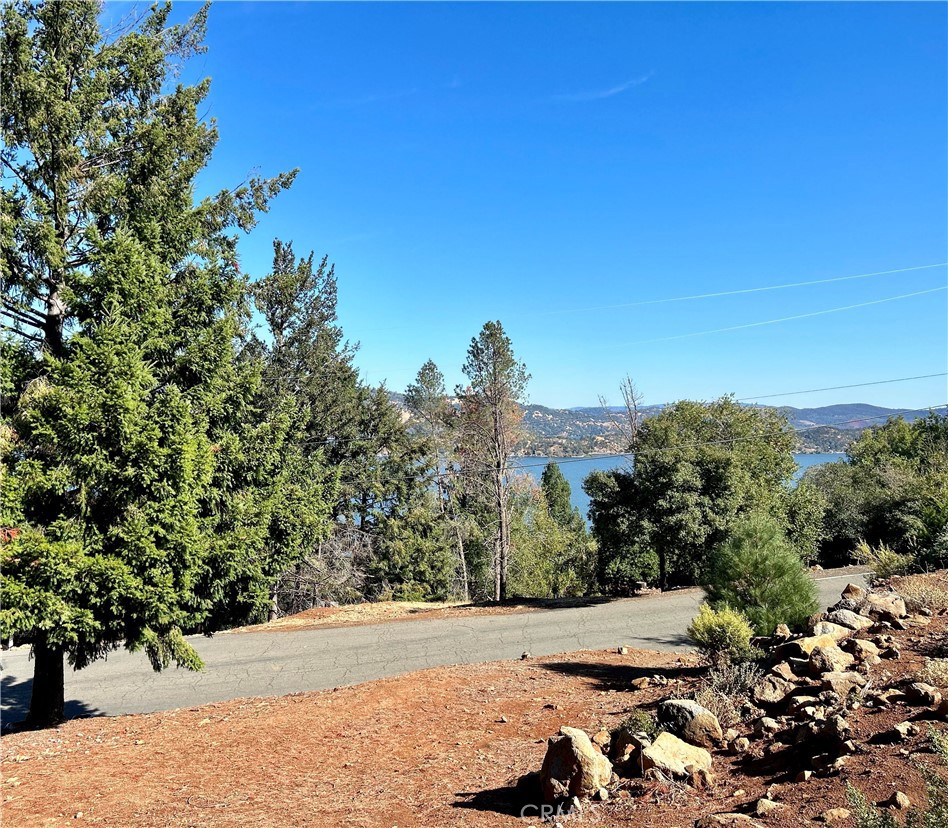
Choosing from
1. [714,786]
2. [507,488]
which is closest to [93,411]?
[714,786]

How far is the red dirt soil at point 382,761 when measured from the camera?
154 inches

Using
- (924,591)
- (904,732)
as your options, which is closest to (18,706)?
(904,732)

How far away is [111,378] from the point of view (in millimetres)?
6953

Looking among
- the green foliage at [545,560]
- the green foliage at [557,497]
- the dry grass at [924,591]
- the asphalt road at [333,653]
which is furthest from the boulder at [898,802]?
the green foliage at [557,497]

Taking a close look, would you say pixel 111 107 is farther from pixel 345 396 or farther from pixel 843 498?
pixel 843 498

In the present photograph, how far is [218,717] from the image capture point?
8055mm

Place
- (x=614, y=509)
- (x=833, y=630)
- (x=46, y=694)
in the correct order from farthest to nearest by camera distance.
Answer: (x=614, y=509) → (x=46, y=694) → (x=833, y=630)

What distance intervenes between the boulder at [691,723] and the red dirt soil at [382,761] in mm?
288

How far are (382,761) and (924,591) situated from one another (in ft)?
26.3

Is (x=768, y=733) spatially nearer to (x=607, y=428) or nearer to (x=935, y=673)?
(x=935, y=673)

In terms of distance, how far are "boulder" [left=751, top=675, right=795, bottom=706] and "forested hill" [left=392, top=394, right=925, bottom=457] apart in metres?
17.5

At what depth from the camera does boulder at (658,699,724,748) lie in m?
4.77

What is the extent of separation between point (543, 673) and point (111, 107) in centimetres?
1191

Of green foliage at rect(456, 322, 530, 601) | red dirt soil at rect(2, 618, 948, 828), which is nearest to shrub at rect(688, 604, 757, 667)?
red dirt soil at rect(2, 618, 948, 828)
